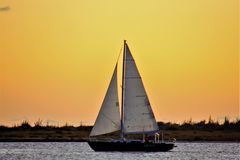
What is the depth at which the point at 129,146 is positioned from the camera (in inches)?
4729

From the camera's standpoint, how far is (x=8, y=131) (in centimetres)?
19275

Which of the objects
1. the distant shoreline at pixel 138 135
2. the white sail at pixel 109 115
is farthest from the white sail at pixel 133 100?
the distant shoreline at pixel 138 135

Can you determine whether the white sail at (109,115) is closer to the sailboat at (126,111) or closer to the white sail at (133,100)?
the sailboat at (126,111)

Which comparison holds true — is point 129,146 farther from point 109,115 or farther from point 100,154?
point 100,154

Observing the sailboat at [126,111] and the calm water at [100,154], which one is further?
the calm water at [100,154]

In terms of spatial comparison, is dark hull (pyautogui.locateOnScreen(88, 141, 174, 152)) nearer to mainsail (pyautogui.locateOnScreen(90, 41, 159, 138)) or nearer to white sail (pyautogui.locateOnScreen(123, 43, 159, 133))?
mainsail (pyautogui.locateOnScreen(90, 41, 159, 138))

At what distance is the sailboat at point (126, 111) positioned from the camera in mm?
119375

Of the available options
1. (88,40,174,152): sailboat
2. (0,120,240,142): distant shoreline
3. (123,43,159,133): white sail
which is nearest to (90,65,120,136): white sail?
(88,40,174,152): sailboat

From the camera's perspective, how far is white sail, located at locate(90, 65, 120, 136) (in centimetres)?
11912

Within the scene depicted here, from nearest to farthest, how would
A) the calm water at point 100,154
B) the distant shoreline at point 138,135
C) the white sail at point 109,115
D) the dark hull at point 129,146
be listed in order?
the white sail at point 109,115 < the dark hull at point 129,146 < the calm water at point 100,154 < the distant shoreline at point 138,135

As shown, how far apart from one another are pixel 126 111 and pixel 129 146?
3.93 meters

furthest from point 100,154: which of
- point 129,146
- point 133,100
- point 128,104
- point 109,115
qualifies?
point 133,100

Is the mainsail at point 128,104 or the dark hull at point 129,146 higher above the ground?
the mainsail at point 128,104

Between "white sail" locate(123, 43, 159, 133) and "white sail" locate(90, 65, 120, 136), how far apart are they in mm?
1017
